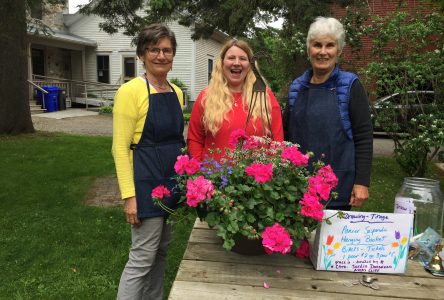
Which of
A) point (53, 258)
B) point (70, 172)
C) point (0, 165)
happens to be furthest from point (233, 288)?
point (0, 165)

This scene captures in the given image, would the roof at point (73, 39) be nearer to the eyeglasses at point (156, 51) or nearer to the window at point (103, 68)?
the window at point (103, 68)

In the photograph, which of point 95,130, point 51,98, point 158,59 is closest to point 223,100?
point 158,59

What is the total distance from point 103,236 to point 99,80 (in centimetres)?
1825

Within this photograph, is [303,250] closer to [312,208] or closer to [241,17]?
[312,208]

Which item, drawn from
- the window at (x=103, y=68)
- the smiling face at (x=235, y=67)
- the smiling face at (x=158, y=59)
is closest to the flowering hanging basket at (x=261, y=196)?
the smiling face at (x=158, y=59)

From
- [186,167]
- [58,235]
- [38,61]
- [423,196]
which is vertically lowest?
[58,235]

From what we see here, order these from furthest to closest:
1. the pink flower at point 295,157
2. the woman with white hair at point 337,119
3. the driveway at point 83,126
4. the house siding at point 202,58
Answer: the house siding at point 202,58
the driveway at point 83,126
the woman with white hair at point 337,119
the pink flower at point 295,157

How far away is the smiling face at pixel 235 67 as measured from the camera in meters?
2.35

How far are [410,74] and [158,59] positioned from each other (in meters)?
4.98

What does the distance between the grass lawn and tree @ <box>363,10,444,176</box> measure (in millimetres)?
770

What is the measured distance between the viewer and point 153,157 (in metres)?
2.10

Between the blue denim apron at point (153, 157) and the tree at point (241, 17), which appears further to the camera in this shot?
the tree at point (241, 17)

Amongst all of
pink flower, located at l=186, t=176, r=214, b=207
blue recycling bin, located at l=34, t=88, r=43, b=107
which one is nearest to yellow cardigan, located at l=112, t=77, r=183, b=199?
pink flower, located at l=186, t=176, r=214, b=207

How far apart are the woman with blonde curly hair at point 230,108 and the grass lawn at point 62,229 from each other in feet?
5.19
